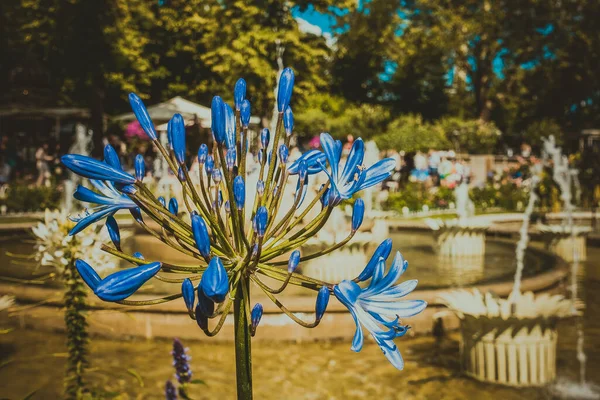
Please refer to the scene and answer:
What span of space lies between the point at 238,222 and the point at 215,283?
0.27 meters

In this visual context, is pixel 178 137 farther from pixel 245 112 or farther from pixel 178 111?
pixel 178 111

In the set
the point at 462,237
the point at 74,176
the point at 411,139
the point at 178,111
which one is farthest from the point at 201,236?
the point at 411,139

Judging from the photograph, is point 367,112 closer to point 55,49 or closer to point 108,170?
point 55,49

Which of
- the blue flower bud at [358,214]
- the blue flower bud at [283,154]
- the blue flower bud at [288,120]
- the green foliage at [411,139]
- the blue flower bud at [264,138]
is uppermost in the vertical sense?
the green foliage at [411,139]

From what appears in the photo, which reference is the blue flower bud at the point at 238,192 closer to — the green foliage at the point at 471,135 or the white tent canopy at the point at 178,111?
the white tent canopy at the point at 178,111

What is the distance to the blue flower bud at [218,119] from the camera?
4.52 ft

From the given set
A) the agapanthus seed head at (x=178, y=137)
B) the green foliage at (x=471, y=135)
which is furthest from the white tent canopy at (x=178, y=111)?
the agapanthus seed head at (x=178, y=137)

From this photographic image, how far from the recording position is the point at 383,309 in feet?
4.27

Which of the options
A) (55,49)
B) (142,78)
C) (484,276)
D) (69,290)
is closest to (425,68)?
(142,78)

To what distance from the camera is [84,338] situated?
11.1 ft

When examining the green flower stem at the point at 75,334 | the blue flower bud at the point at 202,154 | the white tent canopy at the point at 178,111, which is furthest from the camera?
the white tent canopy at the point at 178,111

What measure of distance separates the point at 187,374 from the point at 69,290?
1.11 m

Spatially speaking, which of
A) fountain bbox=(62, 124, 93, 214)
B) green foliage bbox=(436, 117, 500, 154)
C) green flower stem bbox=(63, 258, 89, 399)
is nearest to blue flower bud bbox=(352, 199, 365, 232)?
green flower stem bbox=(63, 258, 89, 399)

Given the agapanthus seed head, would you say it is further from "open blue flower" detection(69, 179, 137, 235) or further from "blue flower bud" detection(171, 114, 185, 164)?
"open blue flower" detection(69, 179, 137, 235)
